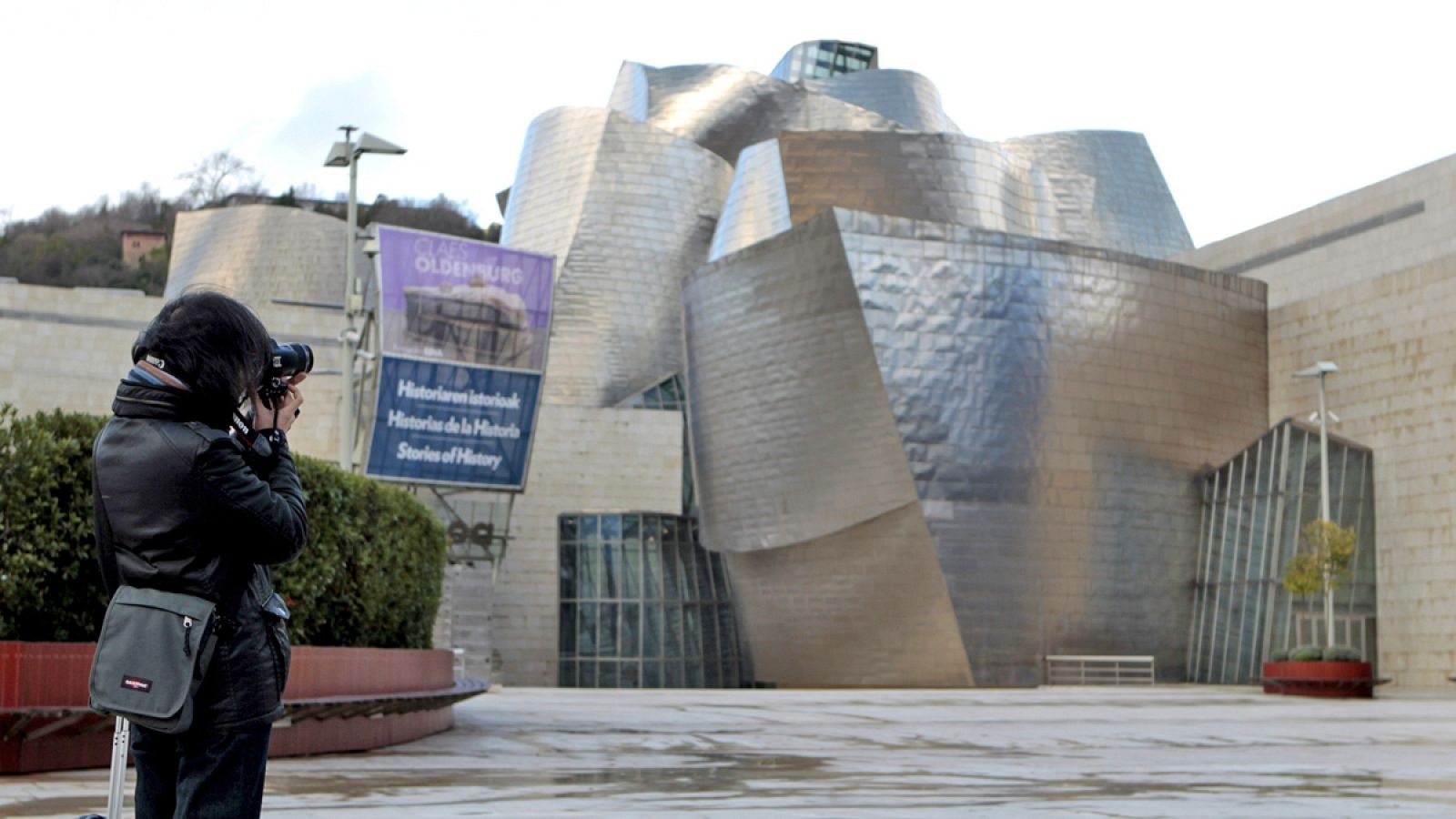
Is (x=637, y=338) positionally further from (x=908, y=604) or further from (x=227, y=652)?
(x=227, y=652)

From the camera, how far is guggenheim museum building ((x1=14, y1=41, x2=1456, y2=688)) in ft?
113

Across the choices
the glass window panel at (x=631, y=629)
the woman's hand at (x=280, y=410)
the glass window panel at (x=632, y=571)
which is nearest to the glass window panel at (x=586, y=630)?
the glass window panel at (x=631, y=629)

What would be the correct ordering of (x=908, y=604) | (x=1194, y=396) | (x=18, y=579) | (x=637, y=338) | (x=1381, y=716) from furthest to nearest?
1. (x=637, y=338)
2. (x=1194, y=396)
3. (x=908, y=604)
4. (x=1381, y=716)
5. (x=18, y=579)

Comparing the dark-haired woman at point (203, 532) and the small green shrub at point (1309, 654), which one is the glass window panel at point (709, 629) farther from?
the dark-haired woman at point (203, 532)

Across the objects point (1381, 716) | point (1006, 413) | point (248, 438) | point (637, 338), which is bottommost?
point (1381, 716)

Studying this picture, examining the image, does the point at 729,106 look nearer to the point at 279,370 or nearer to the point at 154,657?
the point at 279,370

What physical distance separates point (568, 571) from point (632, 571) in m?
1.69

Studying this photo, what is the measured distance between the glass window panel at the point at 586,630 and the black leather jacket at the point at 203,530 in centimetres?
3915

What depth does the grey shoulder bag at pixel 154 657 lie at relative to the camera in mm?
3057

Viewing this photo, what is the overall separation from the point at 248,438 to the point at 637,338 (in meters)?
48.4

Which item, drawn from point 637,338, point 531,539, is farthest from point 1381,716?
point 637,338

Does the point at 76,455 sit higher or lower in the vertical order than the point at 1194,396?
lower

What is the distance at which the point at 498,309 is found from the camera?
3241 centimetres

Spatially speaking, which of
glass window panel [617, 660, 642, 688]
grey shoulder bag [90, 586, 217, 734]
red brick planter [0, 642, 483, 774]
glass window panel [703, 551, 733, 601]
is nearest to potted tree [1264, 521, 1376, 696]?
glass window panel [703, 551, 733, 601]
